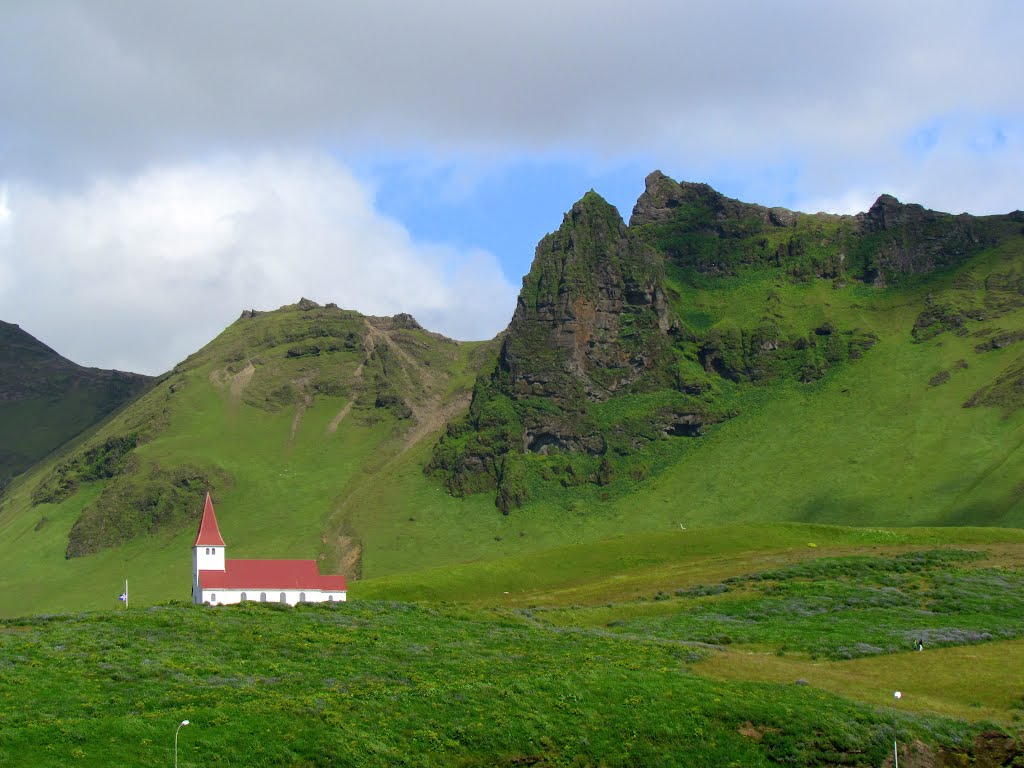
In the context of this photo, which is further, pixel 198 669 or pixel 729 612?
pixel 729 612

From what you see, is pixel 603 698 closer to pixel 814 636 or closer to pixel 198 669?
pixel 198 669

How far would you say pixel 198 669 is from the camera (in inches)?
2650

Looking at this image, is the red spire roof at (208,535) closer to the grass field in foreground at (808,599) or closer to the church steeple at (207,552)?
the church steeple at (207,552)

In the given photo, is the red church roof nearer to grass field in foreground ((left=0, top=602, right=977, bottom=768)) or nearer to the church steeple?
the church steeple

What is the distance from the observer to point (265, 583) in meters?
119

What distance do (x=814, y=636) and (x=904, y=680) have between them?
Answer: 1491cm

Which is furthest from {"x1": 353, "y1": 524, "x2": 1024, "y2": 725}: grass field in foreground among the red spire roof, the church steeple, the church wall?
the red spire roof

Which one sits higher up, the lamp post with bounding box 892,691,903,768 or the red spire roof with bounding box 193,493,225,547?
the red spire roof with bounding box 193,493,225,547

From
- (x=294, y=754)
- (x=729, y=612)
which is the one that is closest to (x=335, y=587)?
(x=729, y=612)

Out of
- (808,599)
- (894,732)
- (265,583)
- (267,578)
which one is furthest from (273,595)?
(894,732)

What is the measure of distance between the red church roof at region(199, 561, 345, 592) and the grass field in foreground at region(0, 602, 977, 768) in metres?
39.8

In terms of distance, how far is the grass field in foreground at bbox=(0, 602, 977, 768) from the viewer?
179 feet

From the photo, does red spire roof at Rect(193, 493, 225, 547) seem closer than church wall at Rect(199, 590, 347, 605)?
No

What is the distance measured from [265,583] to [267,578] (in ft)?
2.26
